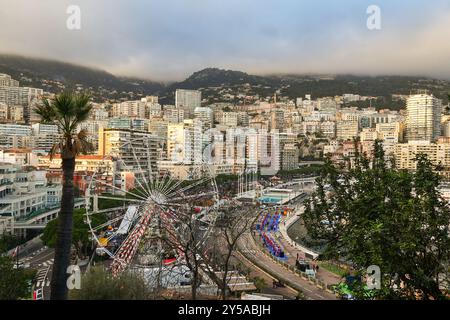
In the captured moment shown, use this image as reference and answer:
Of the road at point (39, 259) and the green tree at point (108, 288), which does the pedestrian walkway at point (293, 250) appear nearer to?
the road at point (39, 259)

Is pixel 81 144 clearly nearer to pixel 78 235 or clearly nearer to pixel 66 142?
pixel 66 142

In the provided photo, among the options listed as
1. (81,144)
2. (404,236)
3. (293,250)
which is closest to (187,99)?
(293,250)

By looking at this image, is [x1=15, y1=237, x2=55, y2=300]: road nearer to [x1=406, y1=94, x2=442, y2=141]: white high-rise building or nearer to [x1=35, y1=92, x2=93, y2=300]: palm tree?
[x1=35, y1=92, x2=93, y2=300]: palm tree

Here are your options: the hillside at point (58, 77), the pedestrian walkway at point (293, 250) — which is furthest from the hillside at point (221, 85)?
the pedestrian walkway at point (293, 250)

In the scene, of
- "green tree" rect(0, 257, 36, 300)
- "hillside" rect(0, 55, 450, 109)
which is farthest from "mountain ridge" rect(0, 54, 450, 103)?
"green tree" rect(0, 257, 36, 300)
